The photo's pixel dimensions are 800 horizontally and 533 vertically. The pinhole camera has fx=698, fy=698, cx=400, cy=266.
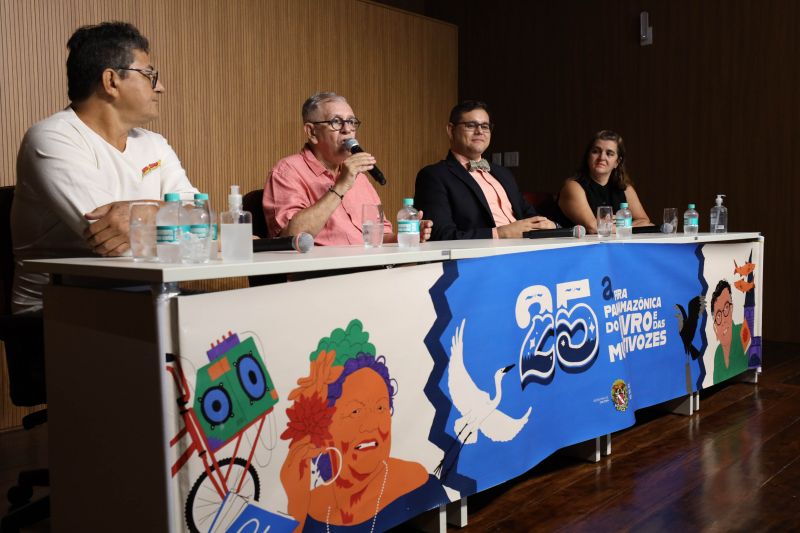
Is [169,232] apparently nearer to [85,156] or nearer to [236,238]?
[236,238]

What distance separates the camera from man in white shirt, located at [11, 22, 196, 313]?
5.70 ft

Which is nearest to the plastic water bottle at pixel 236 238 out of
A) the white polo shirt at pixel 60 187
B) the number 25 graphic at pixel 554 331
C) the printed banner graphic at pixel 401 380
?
the printed banner graphic at pixel 401 380

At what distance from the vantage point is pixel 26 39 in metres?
2.88

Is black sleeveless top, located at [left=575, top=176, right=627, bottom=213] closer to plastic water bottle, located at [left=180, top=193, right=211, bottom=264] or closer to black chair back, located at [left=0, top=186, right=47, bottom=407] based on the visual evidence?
plastic water bottle, located at [left=180, top=193, right=211, bottom=264]

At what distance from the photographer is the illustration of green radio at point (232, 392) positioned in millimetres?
1286

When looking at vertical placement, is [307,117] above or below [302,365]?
above

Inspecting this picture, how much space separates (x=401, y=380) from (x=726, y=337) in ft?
6.54

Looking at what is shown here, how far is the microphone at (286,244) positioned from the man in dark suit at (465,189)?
1.15 meters

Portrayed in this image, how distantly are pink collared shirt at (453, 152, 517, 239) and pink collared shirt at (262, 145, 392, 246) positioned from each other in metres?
0.69

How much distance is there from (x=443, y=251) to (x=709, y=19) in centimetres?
372

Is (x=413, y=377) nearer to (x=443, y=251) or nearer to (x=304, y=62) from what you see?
(x=443, y=251)

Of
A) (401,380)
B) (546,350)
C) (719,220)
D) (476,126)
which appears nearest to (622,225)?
(476,126)

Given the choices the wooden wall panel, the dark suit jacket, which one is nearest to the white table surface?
the dark suit jacket

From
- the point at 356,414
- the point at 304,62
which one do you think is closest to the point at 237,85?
the point at 304,62
